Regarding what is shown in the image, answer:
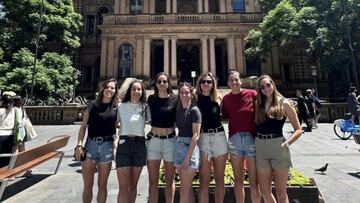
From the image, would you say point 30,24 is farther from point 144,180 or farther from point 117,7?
point 144,180

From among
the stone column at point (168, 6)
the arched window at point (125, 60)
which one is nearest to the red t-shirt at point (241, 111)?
the arched window at point (125, 60)

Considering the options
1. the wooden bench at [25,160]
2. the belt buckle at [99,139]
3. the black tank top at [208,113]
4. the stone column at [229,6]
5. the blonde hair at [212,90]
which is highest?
the stone column at [229,6]

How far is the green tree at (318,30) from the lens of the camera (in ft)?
72.5

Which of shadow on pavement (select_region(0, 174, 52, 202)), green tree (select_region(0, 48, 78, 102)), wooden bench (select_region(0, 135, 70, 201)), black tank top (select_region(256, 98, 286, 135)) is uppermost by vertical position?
green tree (select_region(0, 48, 78, 102))

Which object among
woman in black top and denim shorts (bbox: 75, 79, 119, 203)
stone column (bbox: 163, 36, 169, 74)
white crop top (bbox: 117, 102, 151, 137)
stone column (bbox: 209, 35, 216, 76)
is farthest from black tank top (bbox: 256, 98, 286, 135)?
stone column (bbox: 163, 36, 169, 74)

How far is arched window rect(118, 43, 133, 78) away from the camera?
105 ft

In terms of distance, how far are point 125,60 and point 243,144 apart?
29.5 metres

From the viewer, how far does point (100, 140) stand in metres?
4.16

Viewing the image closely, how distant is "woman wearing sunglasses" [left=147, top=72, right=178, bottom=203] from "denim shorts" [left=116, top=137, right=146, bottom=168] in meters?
0.11

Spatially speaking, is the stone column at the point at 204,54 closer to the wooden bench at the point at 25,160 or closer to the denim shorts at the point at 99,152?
the wooden bench at the point at 25,160

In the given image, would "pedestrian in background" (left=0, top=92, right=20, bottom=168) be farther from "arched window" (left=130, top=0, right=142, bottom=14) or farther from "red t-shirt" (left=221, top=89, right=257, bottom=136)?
"arched window" (left=130, top=0, right=142, bottom=14)

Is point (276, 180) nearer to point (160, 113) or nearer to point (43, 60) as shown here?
point (160, 113)

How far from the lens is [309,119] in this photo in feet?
49.1

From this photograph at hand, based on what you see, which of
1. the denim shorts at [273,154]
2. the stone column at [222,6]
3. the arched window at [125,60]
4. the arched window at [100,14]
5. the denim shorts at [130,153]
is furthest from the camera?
the arched window at [100,14]
